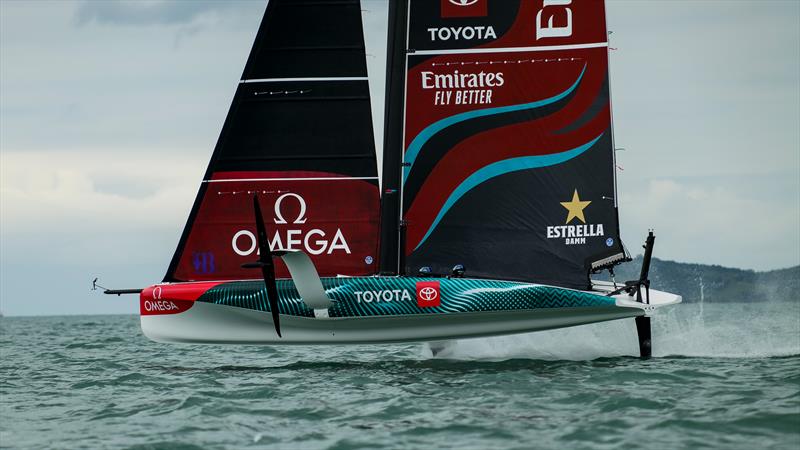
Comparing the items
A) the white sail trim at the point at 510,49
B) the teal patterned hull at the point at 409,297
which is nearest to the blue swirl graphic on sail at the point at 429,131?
the white sail trim at the point at 510,49

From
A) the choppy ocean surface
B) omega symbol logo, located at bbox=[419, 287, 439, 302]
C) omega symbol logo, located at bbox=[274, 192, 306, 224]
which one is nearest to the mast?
omega symbol logo, located at bbox=[419, 287, 439, 302]

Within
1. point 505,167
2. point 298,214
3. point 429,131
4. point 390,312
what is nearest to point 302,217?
point 298,214

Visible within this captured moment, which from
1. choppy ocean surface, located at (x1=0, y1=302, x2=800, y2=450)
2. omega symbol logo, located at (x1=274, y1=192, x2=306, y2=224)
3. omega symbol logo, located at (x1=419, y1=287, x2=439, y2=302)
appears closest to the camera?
choppy ocean surface, located at (x1=0, y1=302, x2=800, y2=450)

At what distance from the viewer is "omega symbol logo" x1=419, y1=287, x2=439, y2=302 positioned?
1534 cm

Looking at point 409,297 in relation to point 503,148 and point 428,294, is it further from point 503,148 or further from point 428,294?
point 503,148

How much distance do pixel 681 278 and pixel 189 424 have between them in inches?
2704

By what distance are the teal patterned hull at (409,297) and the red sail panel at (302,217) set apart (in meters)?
0.68

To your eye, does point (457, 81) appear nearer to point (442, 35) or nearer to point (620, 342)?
point (442, 35)

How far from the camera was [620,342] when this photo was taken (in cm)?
1847

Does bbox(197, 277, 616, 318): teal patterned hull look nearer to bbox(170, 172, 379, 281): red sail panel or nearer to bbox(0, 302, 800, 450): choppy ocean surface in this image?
bbox(170, 172, 379, 281): red sail panel

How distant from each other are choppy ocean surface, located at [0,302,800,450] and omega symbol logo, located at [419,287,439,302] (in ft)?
3.34

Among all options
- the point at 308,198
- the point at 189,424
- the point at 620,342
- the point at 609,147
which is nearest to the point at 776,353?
the point at 620,342

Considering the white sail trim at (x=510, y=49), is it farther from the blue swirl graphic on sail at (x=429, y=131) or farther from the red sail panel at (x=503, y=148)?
the blue swirl graphic on sail at (x=429, y=131)

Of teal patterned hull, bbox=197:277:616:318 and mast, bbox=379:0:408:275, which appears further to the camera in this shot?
mast, bbox=379:0:408:275
